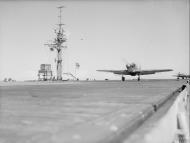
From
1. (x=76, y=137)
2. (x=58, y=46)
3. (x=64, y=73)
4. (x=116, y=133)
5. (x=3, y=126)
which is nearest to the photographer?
(x=76, y=137)

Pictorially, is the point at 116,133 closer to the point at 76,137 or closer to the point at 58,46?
the point at 76,137

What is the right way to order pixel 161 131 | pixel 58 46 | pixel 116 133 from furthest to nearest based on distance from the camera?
pixel 58 46
pixel 161 131
pixel 116 133

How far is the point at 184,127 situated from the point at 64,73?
324 ft

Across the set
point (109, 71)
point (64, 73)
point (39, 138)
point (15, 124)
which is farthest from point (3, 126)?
point (64, 73)

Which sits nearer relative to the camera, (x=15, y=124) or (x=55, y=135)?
(x=55, y=135)

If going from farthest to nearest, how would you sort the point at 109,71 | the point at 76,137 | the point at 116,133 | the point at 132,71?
the point at 109,71 → the point at 132,71 → the point at 116,133 → the point at 76,137

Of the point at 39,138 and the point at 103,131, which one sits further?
the point at 103,131

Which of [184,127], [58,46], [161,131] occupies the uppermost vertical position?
[58,46]

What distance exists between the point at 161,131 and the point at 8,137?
1.53 m

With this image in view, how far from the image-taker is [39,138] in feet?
5.47

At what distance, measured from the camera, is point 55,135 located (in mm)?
1641

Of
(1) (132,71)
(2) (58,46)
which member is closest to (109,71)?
(1) (132,71)

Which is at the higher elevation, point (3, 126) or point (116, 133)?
point (116, 133)

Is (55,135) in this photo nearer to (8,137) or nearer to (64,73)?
(8,137)
